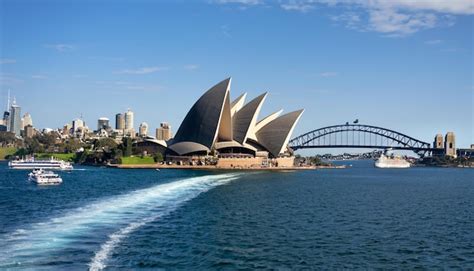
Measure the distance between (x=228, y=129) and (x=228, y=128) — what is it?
36 centimetres

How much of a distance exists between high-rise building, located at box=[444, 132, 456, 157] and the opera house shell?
291ft

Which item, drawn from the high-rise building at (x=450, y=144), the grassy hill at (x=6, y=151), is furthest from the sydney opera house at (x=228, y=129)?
the high-rise building at (x=450, y=144)

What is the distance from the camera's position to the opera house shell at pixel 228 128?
283ft

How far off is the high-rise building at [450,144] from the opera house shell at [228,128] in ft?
291

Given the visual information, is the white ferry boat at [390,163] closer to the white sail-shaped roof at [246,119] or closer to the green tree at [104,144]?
the white sail-shaped roof at [246,119]

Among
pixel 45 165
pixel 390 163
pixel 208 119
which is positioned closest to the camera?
pixel 45 165

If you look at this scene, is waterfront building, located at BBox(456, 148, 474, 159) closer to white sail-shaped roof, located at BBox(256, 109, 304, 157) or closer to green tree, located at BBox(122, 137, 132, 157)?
white sail-shaped roof, located at BBox(256, 109, 304, 157)

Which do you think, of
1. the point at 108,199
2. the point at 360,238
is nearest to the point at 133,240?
the point at 360,238

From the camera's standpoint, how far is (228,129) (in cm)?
9144

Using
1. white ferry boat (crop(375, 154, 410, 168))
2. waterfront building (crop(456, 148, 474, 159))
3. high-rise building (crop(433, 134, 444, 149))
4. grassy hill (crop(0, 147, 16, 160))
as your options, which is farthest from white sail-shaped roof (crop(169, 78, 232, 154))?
waterfront building (crop(456, 148, 474, 159))

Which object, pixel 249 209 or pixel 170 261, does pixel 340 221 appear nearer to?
pixel 249 209

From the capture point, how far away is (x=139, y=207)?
28484 millimetres

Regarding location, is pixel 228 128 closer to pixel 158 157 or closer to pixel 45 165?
pixel 158 157

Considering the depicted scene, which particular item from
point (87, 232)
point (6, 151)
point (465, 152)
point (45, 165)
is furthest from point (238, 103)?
point (465, 152)
